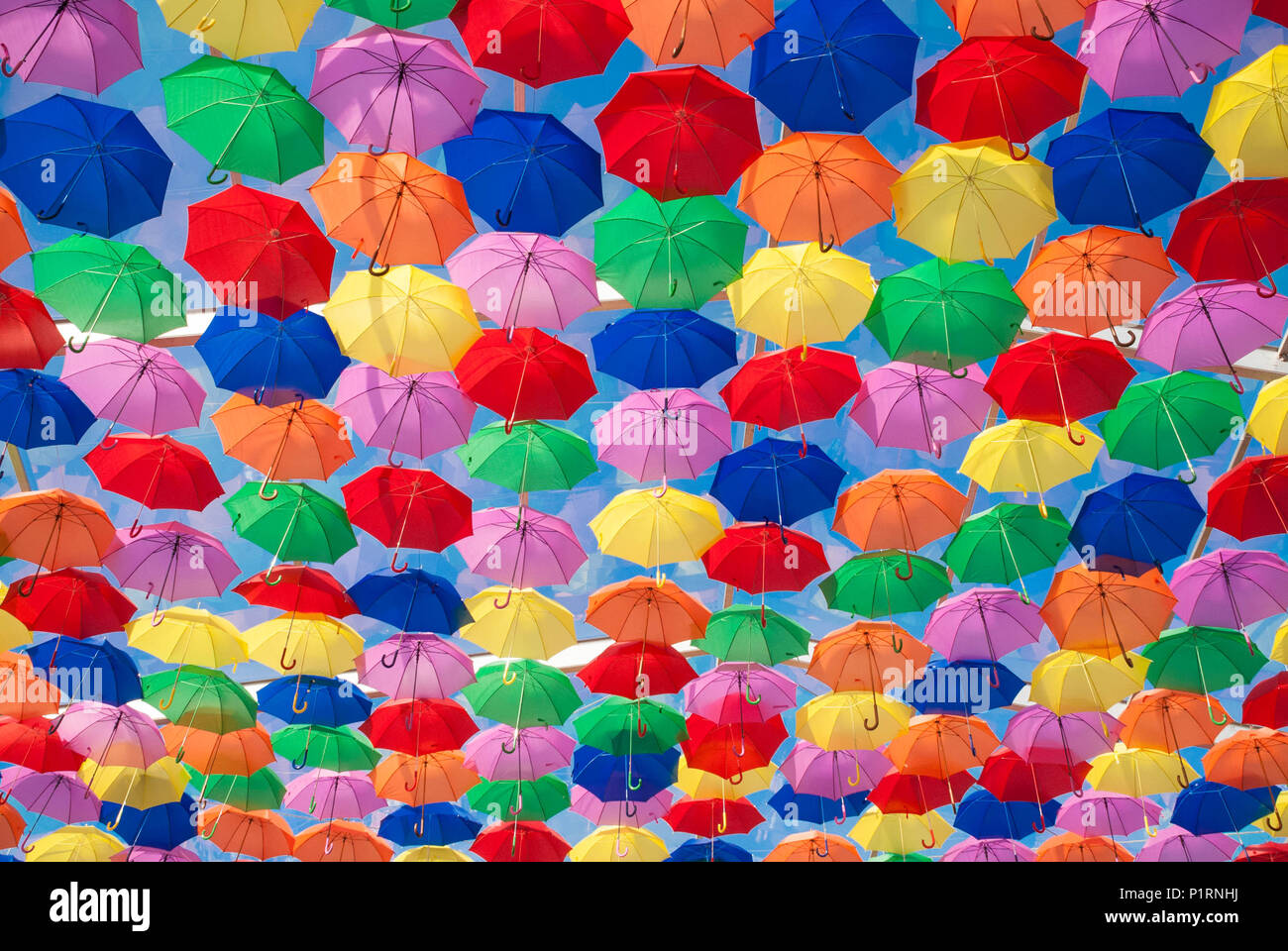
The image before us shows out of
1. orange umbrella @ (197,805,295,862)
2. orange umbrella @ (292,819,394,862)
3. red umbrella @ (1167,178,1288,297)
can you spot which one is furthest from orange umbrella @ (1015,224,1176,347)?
orange umbrella @ (197,805,295,862)

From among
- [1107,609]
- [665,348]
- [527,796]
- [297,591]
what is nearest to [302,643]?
[297,591]

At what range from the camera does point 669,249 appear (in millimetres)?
6617

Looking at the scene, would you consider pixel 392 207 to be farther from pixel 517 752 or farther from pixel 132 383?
pixel 517 752

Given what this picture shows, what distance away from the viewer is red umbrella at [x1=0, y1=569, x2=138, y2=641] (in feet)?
28.6

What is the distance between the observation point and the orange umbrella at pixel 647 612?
30.0 feet

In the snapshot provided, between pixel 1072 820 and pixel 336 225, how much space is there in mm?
9412

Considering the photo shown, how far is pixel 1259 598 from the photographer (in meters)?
8.91

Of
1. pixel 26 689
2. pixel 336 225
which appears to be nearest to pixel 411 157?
pixel 336 225

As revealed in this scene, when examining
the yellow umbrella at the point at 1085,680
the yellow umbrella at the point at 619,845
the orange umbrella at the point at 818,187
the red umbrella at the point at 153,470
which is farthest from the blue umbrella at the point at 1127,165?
the yellow umbrella at the point at 619,845

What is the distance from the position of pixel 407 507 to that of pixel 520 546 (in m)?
1.01

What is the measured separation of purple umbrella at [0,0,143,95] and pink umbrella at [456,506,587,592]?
13.9ft

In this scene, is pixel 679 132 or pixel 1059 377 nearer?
pixel 679 132

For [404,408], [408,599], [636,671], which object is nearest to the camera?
[404,408]

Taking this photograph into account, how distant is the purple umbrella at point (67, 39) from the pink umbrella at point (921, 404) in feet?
16.8
